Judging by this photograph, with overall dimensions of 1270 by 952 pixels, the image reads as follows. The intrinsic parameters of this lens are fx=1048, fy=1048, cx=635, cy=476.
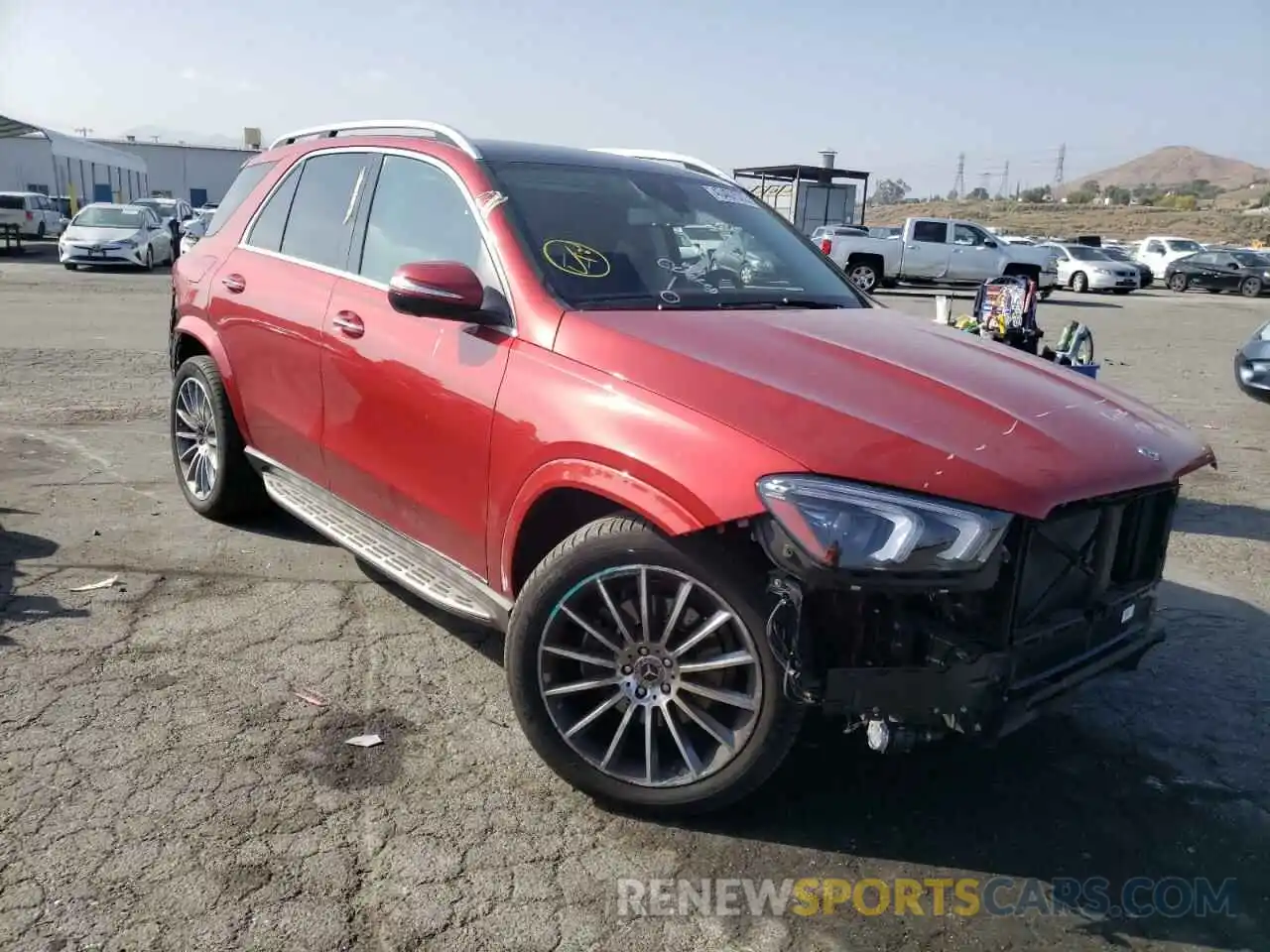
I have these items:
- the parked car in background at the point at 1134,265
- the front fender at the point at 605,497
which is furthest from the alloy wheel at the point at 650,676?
the parked car in background at the point at 1134,265

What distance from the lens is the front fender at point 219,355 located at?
4855mm

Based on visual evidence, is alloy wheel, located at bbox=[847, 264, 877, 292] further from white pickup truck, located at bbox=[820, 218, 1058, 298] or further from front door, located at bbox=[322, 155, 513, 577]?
front door, located at bbox=[322, 155, 513, 577]

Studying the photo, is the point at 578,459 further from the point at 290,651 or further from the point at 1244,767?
the point at 1244,767

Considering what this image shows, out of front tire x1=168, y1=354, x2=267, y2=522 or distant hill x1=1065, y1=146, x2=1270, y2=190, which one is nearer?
front tire x1=168, y1=354, x2=267, y2=522

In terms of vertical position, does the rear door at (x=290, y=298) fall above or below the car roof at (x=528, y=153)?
below

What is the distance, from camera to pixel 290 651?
394 centimetres

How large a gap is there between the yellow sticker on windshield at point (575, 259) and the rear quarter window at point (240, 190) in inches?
88.3

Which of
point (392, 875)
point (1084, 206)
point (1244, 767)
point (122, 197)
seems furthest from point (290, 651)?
point (1084, 206)

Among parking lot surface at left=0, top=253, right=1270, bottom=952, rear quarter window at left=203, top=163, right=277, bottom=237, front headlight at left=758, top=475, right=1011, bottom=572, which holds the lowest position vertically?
parking lot surface at left=0, top=253, right=1270, bottom=952

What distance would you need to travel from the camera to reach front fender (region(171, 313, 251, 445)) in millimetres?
4855

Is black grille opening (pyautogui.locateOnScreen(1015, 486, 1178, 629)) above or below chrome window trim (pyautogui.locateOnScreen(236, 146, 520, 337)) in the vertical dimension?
below

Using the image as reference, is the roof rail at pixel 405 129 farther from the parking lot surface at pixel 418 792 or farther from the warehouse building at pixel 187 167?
the warehouse building at pixel 187 167

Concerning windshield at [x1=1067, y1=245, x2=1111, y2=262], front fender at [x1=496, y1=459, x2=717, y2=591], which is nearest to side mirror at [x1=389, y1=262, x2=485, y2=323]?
front fender at [x1=496, y1=459, x2=717, y2=591]

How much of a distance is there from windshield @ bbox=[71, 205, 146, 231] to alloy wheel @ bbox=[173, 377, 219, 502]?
66.6 ft
